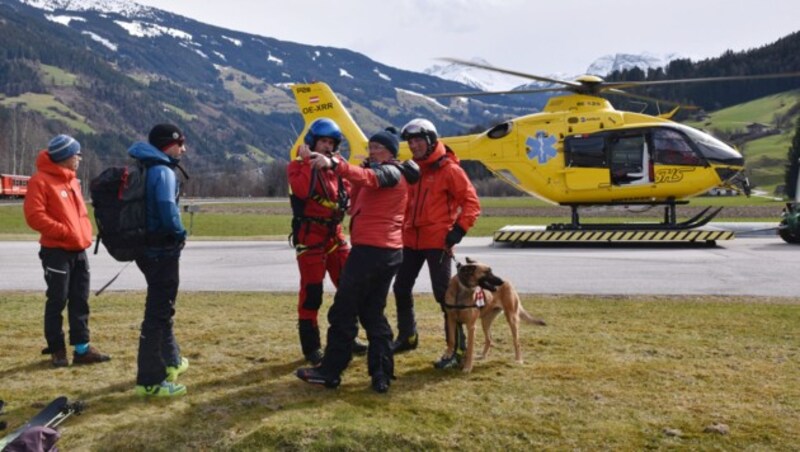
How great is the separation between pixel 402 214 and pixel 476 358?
1.75 m

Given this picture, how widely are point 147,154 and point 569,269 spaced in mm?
9419

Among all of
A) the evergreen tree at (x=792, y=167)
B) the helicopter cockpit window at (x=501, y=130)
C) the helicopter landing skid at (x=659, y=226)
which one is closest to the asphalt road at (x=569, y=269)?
the helicopter landing skid at (x=659, y=226)

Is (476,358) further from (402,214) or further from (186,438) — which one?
(186,438)

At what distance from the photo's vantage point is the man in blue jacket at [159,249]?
4953mm

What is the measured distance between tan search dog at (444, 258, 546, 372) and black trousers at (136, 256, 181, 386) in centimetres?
241

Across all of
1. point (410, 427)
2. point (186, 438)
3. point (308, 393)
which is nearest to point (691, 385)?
point (410, 427)

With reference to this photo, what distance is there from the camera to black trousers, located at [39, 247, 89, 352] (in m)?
5.97

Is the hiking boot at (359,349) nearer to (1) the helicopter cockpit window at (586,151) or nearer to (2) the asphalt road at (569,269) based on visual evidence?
(2) the asphalt road at (569,269)

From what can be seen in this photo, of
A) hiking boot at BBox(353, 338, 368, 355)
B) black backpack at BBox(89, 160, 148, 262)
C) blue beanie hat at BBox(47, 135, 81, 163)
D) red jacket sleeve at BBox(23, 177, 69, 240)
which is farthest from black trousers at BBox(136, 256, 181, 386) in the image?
hiking boot at BBox(353, 338, 368, 355)

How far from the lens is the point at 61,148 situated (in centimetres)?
596

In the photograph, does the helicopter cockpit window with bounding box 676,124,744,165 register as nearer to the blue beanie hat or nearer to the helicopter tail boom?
the helicopter tail boom

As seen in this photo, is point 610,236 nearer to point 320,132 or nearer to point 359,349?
point 359,349

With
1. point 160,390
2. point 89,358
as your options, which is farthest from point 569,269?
point 160,390

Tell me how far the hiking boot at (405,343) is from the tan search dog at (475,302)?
688 millimetres
